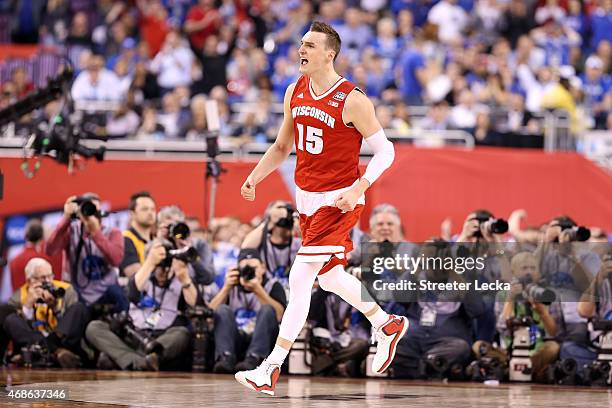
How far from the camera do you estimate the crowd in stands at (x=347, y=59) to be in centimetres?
2045

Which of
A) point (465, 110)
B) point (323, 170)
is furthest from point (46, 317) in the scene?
point (465, 110)

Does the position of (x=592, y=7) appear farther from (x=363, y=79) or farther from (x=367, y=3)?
(x=363, y=79)

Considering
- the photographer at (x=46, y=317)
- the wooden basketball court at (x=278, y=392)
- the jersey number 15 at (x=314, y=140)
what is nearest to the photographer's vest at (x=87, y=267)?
the photographer at (x=46, y=317)

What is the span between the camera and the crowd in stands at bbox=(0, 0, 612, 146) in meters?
20.5

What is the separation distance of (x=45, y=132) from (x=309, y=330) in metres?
3.79

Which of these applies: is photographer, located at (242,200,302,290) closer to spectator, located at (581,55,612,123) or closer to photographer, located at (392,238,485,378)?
photographer, located at (392,238,485,378)

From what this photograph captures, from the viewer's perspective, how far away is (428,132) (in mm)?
18672

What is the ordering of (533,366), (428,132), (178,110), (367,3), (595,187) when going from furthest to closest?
(367,3)
(178,110)
(428,132)
(595,187)
(533,366)

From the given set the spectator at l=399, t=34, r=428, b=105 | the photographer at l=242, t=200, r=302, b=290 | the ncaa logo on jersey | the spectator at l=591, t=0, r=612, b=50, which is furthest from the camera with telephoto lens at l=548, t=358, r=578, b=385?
the spectator at l=591, t=0, r=612, b=50

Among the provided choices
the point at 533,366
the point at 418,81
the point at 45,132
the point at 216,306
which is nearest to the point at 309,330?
the point at 216,306

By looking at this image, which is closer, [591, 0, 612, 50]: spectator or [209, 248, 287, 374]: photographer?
[209, 248, 287, 374]: photographer

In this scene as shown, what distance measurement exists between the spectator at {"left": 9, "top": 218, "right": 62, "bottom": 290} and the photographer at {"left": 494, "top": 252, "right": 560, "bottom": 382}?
4.43 meters

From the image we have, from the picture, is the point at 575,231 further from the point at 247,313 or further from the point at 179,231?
the point at 179,231

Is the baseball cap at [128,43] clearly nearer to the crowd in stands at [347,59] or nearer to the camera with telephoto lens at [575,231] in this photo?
the crowd in stands at [347,59]
